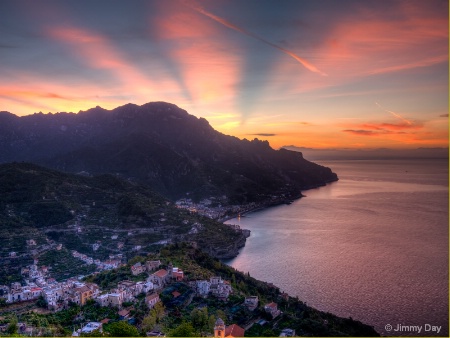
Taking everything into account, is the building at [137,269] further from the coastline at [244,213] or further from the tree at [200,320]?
the coastline at [244,213]

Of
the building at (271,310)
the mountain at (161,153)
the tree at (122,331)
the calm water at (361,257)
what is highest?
the mountain at (161,153)

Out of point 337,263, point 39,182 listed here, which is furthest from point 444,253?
point 39,182

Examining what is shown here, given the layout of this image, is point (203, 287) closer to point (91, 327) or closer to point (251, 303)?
point (251, 303)

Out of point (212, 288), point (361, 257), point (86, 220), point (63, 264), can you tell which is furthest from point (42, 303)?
point (361, 257)

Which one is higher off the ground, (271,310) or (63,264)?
(271,310)

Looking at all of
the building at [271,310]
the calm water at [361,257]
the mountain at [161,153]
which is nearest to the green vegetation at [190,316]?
the building at [271,310]

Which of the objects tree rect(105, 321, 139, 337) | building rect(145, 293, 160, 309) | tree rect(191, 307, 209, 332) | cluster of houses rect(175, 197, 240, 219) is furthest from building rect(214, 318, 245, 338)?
cluster of houses rect(175, 197, 240, 219)
